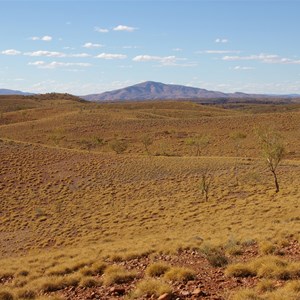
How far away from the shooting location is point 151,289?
8.89 meters

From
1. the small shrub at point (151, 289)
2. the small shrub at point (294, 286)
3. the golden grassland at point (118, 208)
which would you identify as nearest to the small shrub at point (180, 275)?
the small shrub at point (151, 289)

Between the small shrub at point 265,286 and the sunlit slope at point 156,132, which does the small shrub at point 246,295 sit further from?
the sunlit slope at point 156,132

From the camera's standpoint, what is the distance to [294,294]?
304 inches

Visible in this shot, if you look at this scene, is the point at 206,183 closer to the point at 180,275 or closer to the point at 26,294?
the point at 180,275

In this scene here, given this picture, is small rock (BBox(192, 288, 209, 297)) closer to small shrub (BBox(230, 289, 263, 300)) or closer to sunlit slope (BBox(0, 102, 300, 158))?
small shrub (BBox(230, 289, 263, 300))

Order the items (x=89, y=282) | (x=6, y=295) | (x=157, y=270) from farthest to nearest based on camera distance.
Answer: (x=157, y=270)
(x=89, y=282)
(x=6, y=295)

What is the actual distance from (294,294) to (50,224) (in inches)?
982

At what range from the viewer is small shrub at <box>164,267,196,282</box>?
9812 mm

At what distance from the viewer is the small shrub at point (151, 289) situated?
8.68 meters

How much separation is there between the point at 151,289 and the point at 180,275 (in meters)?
1.20

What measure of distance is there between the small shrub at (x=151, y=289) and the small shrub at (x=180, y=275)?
0.73 meters

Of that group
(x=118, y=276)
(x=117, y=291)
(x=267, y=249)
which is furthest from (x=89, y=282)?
(x=267, y=249)

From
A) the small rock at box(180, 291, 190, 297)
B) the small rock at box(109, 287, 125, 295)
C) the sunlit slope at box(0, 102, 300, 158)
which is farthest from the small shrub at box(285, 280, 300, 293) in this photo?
the sunlit slope at box(0, 102, 300, 158)

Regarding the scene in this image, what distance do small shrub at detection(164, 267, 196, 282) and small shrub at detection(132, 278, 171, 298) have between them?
0.73m
